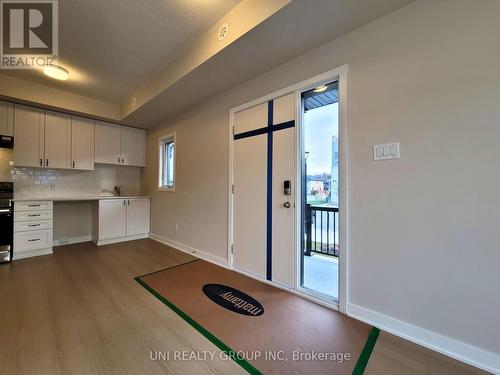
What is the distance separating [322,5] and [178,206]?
349 centimetres

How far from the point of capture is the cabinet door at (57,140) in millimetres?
3771

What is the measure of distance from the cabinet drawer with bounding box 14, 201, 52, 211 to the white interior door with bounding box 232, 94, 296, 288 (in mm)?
3207

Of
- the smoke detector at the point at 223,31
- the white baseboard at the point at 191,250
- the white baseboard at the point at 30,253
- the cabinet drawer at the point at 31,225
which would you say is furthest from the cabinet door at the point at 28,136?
the smoke detector at the point at 223,31

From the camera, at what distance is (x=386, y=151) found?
1732 millimetres

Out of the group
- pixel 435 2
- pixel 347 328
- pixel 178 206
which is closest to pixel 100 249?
pixel 178 206

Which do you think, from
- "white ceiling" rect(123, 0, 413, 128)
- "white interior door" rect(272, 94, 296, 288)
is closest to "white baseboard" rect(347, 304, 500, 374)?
"white interior door" rect(272, 94, 296, 288)

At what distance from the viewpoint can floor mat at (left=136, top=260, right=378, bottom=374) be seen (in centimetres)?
140

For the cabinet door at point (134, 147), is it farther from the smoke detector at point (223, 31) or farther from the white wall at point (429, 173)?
the white wall at point (429, 173)

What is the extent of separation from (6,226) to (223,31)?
13.4 ft

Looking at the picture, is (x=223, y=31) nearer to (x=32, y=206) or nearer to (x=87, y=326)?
(x=87, y=326)

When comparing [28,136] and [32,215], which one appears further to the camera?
[28,136]

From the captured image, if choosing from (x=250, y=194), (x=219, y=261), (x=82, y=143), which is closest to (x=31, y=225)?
(x=82, y=143)

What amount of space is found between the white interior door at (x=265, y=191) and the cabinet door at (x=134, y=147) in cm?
311

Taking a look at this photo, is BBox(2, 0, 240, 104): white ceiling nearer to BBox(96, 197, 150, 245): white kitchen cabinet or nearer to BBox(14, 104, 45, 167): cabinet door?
BBox(14, 104, 45, 167): cabinet door
